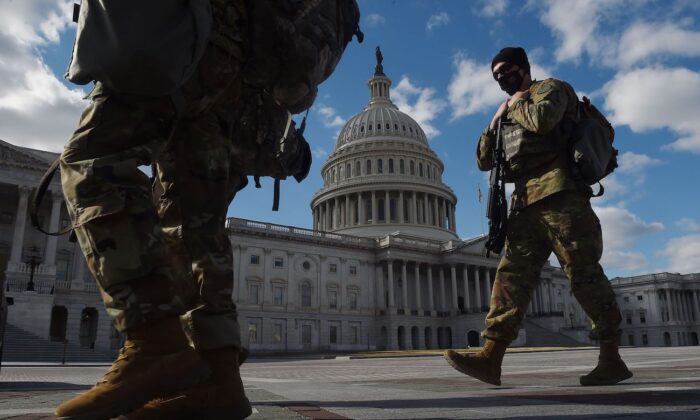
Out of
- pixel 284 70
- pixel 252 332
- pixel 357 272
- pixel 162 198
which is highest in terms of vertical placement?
pixel 357 272

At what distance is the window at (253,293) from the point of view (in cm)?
5441

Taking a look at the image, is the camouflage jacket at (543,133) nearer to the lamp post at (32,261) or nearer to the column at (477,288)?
the lamp post at (32,261)

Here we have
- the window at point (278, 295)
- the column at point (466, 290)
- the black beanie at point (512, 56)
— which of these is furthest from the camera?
the column at point (466, 290)

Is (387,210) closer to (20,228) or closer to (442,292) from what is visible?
(442,292)

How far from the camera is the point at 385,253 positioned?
62.2 meters

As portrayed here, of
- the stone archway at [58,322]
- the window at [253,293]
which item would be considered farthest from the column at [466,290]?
the stone archway at [58,322]

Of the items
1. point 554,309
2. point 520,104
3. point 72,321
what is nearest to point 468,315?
point 554,309

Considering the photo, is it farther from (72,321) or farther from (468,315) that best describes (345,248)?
(72,321)

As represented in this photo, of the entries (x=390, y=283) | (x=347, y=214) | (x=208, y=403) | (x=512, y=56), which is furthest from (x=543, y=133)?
(x=347, y=214)

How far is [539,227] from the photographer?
210 inches

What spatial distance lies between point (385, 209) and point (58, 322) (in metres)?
44.5

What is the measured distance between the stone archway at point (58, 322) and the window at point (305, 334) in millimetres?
23897

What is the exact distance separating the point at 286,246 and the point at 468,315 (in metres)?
23.5

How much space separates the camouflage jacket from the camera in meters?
5.04
